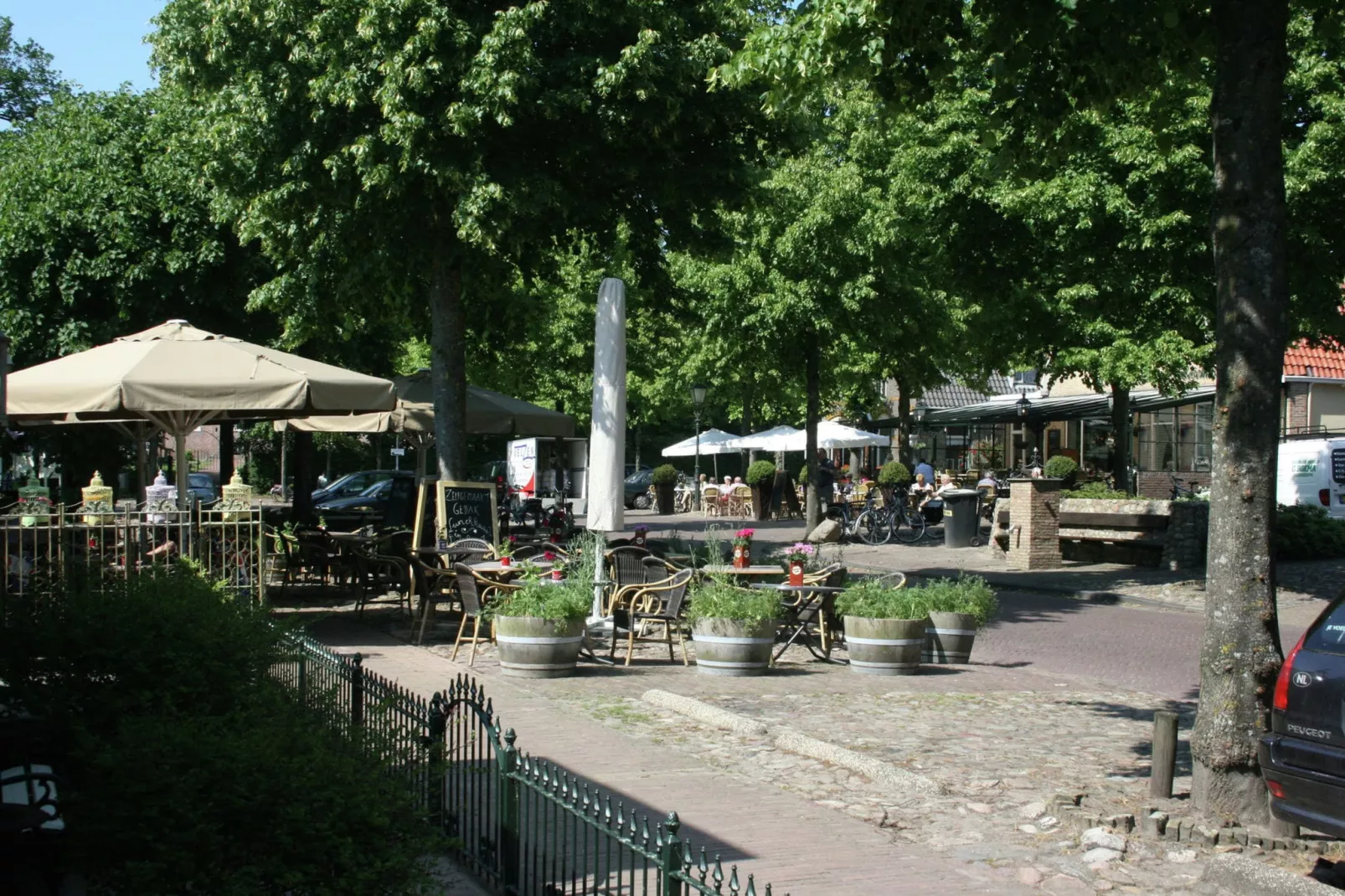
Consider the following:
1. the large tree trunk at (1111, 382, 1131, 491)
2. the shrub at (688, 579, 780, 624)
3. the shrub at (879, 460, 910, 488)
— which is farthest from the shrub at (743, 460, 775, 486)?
the shrub at (688, 579, 780, 624)

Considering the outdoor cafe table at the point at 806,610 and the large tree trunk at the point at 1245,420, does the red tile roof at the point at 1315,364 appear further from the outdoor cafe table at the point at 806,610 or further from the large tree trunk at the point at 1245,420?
the large tree trunk at the point at 1245,420

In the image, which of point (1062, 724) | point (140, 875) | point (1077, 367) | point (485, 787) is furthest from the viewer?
point (1077, 367)

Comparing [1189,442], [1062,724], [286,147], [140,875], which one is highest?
[286,147]

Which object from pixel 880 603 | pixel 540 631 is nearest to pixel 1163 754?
pixel 880 603

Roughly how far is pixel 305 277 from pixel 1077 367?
44.0 feet

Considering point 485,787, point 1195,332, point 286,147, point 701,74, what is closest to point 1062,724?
point 485,787

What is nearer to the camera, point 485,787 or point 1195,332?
point 485,787

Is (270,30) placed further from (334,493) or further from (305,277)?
(334,493)

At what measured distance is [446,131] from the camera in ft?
46.3

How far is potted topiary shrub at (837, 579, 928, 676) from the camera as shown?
1110cm

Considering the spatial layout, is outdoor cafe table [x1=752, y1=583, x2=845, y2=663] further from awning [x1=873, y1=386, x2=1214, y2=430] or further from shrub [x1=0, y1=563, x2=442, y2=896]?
awning [x1=873, y1=386, x2=1214, y2=430]

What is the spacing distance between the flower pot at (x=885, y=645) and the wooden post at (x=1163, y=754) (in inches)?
169

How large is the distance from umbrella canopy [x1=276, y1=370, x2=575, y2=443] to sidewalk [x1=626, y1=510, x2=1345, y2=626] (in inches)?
157

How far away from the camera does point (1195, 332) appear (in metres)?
21.0
